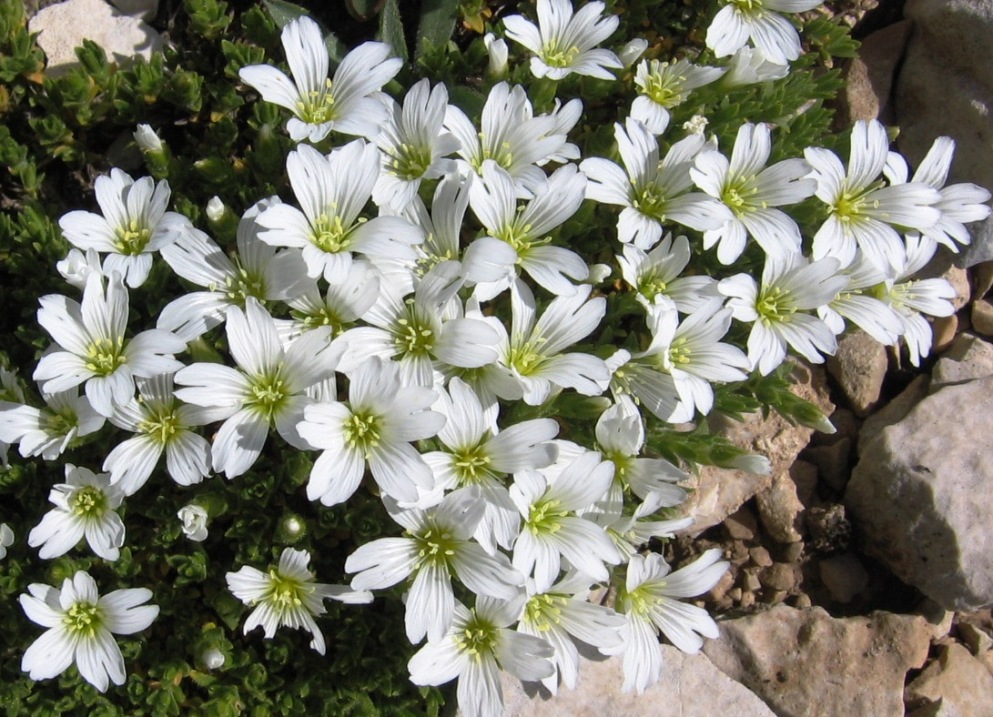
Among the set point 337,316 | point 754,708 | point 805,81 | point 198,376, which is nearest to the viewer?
point 198,376

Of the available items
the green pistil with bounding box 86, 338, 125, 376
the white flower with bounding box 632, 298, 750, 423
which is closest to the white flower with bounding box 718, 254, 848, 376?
the white flower with bounding box 632, 298, 750, 423

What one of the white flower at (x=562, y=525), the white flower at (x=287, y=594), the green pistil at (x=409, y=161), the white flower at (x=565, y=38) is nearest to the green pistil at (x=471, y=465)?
the white flower at (x=562, y=525)

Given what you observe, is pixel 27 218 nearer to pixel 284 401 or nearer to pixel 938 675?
pixel 284 401

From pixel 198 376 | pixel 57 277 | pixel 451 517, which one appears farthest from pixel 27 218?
pixel 451 517

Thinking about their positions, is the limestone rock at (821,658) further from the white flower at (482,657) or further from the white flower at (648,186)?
the white flower at (648,186)

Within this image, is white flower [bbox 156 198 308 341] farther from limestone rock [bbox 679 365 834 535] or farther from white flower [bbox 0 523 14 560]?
limestone rock [bbox 679 365 834 535]
